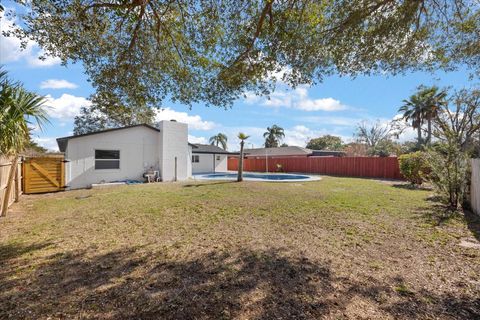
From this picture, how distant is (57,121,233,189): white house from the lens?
42.7 feet

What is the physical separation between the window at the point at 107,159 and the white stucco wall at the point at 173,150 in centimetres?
256

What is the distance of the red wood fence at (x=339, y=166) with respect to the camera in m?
18.5

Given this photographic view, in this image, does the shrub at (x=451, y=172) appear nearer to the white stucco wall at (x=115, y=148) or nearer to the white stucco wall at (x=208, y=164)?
the white stucco wall at (x=115, y=148)

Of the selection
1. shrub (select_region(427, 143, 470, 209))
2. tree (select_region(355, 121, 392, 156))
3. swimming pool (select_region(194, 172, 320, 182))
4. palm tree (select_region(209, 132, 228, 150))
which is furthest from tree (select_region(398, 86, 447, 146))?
palm tree (select_region(209, 132, 228, 150))

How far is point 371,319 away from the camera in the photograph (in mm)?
2324

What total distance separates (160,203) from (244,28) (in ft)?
19.3

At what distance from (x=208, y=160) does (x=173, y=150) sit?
1033 cm

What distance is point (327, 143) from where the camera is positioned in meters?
54.2

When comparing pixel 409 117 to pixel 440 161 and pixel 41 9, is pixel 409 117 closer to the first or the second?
Answer: pixel 440 161

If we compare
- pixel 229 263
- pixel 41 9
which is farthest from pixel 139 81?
pixel 229 263

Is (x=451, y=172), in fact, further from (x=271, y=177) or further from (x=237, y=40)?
(x=271, y=177)

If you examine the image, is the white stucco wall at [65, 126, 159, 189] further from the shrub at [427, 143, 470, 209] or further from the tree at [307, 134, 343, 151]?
the tree at [307, 134, 343, 151]

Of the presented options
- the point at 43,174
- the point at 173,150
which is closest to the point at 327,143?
the point at 173,150

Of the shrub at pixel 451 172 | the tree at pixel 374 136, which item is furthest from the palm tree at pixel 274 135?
the shrub at pixel 451 172
